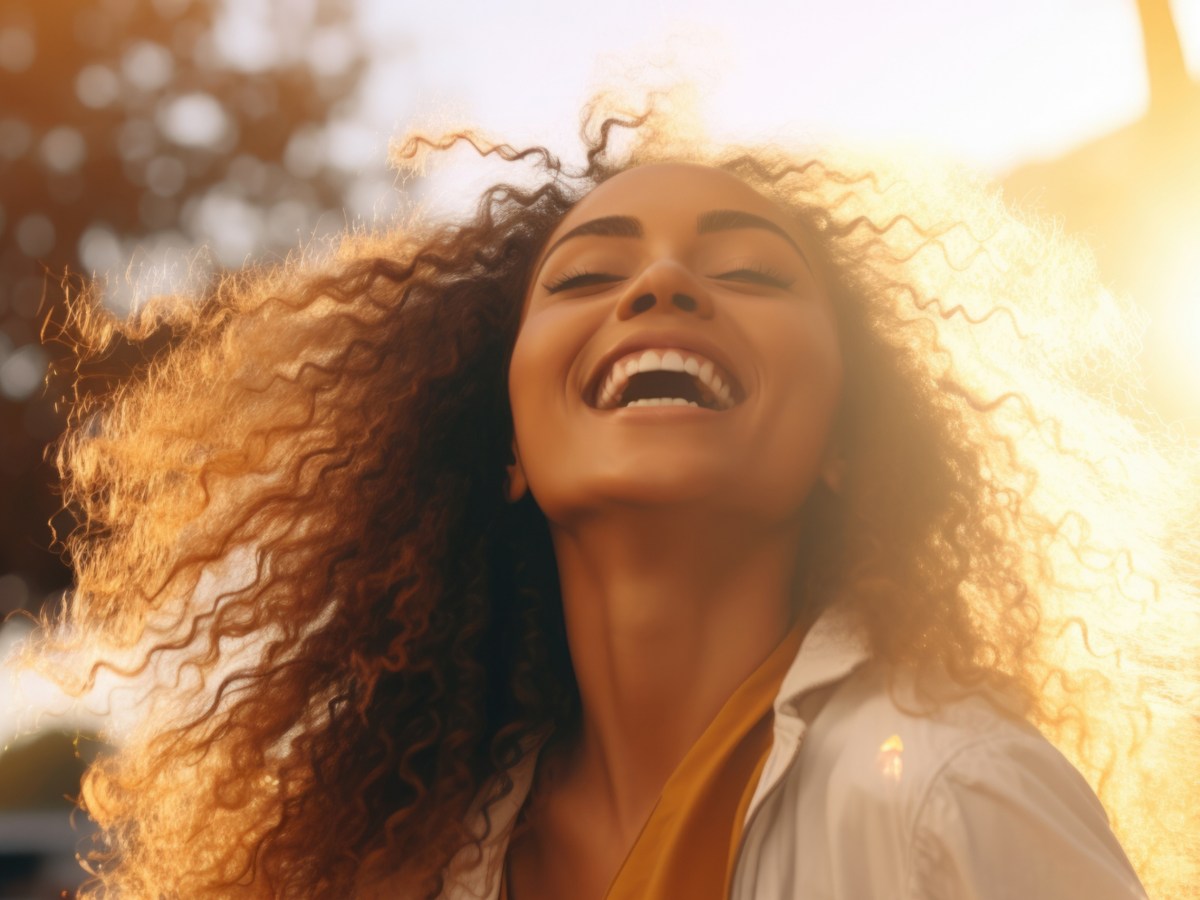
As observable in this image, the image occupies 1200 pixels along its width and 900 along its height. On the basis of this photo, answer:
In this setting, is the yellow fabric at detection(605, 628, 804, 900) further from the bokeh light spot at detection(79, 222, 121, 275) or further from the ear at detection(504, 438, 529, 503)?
the bokeh light spot at detection(79, 222, 121, 275)

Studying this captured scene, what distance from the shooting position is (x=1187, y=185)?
478 cm

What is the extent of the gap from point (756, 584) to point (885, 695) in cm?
33

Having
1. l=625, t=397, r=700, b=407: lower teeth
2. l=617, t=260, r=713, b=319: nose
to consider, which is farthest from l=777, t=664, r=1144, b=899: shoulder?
l=617, t=260, r=713, b=319: nose

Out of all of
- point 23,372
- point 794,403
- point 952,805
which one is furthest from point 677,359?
point 23,372

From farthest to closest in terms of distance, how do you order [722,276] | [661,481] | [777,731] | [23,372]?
[23,372] → [722,276] → [661,481] → [777,731]

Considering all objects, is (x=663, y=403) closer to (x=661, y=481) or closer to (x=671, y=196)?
(x=661, y=481)

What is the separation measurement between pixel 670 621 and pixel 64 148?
726cm

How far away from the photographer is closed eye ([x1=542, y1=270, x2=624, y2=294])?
103 inches

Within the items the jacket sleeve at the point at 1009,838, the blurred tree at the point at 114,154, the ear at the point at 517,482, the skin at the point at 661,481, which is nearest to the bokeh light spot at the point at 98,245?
the blurred tree at the point at 114,154

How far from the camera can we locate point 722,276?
2.56 meters

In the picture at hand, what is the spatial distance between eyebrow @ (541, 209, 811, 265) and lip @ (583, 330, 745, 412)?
27 centimetres

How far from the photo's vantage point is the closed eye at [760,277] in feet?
8.39

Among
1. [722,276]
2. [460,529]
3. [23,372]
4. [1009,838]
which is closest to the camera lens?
[1009,838]

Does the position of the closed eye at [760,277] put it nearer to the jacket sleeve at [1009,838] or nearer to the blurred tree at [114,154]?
the jacket sleeve at [1009,838]
